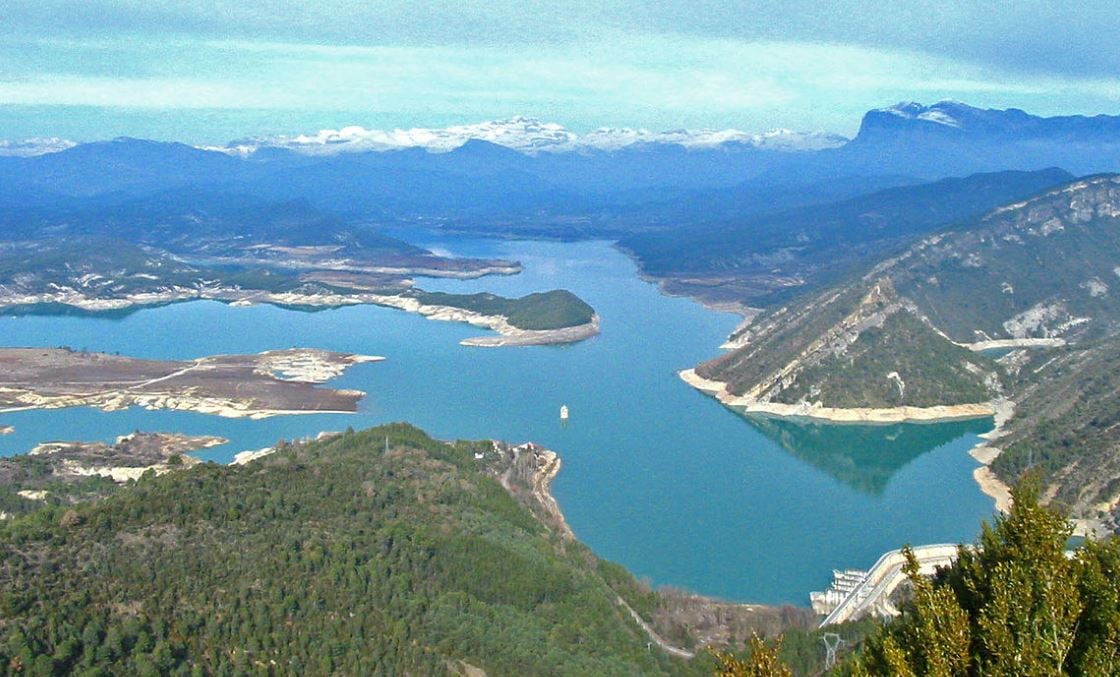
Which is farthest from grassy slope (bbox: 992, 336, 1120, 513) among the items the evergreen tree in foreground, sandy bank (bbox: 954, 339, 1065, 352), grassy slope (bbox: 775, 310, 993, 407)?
the evergreen tree in foreground

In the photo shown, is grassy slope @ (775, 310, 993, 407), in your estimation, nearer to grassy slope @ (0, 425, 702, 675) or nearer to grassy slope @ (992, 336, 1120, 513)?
grassy slope @ (992, 336, 1120, 513)

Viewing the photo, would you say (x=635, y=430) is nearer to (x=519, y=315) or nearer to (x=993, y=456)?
(x=993, y=456)

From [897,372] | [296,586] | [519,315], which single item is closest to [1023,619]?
[296,586]

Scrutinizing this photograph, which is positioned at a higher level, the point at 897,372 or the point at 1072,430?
the point at 1072,430

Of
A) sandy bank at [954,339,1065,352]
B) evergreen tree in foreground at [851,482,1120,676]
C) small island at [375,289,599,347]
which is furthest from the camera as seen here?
small island at [375,289,599,347]

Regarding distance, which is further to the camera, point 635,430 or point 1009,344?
point 1009,344

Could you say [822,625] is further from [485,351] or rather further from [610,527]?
[485,351]

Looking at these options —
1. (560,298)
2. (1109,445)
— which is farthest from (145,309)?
(1109,445)
